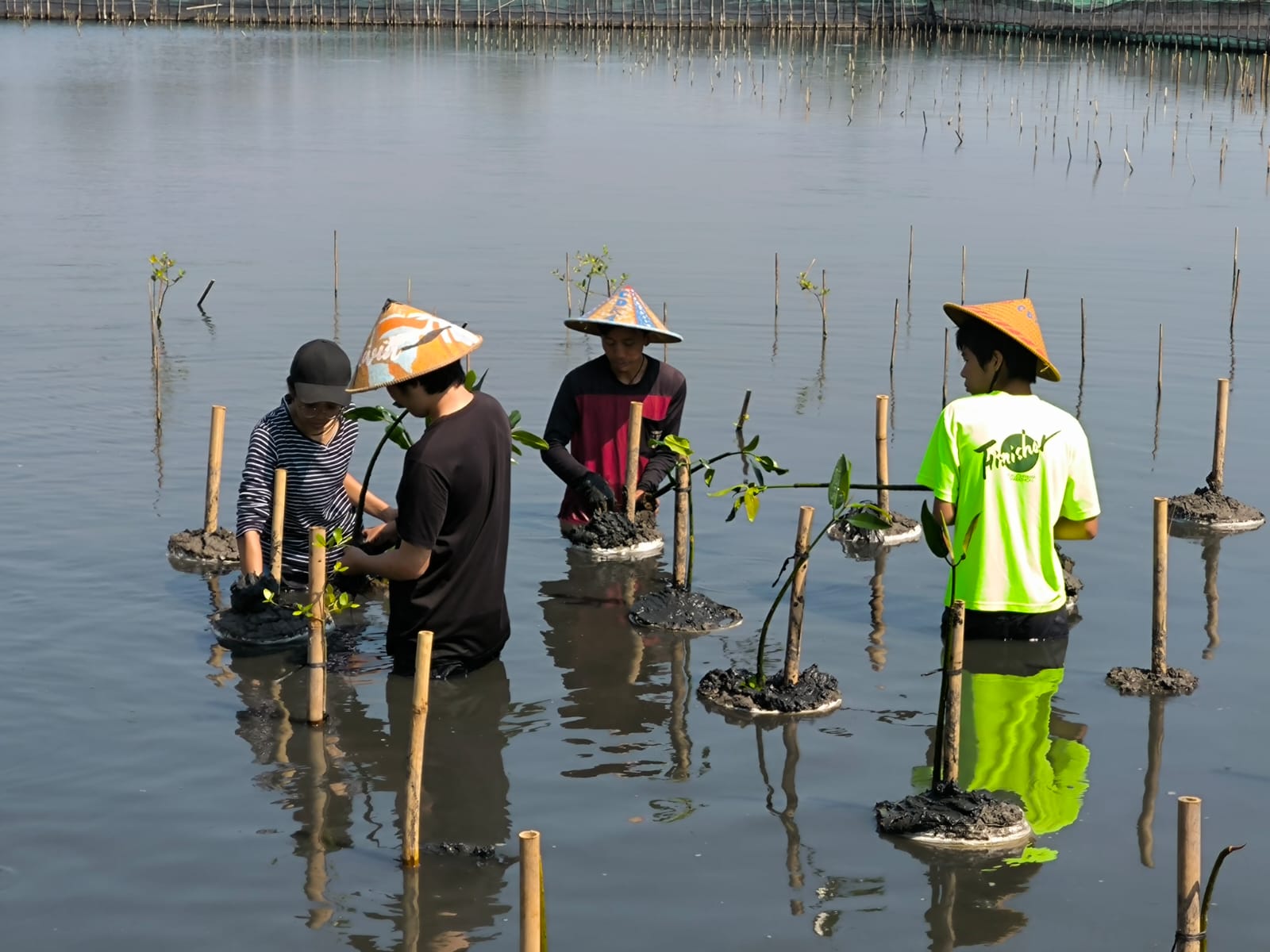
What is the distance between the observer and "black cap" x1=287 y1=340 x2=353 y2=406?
6.96 meters

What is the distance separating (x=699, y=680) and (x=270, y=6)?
51078 millimetres

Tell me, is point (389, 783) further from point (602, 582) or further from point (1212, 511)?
point (1212, 511)

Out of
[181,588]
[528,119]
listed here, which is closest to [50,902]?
[181,588]

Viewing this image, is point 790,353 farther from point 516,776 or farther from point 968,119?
point 968,119

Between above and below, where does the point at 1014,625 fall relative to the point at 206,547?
above

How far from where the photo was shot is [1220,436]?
9102 millimetres

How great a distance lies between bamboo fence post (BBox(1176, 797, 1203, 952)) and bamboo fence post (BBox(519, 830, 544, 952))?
1.60m

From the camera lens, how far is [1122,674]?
713 cm

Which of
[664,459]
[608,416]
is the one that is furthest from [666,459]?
[608,416]

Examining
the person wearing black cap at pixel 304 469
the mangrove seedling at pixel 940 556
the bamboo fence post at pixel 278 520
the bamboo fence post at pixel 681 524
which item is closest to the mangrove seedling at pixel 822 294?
the bamboo fence post at pixel 681 524

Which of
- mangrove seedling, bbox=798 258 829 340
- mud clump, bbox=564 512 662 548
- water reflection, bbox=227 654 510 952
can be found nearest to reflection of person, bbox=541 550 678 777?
mud clump, bbox=564 512 662 548

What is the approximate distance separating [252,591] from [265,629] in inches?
10.8

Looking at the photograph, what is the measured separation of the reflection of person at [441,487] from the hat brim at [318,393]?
2.42 feet

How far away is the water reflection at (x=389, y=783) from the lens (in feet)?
17.0
